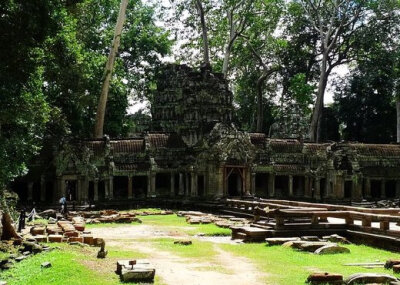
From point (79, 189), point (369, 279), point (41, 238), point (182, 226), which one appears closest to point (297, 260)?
point (369, 279)

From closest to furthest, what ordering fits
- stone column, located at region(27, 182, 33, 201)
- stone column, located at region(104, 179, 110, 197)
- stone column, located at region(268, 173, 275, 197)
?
stone column, located at region(27, 182, 33, 201) → stone column, located at region(104, 179, 110, 197) → stone column, located at region(268, 173, 275, 197)

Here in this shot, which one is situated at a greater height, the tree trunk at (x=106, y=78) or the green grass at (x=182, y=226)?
the tree trunk at (x=106, y=78)

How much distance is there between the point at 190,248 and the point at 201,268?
3.76 meters

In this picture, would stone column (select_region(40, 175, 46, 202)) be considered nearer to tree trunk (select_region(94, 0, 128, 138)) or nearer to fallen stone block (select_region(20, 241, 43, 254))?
tree trunk (select_region(94, 0, 128, 138))

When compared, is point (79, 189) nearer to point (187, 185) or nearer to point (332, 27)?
point (187, 185)

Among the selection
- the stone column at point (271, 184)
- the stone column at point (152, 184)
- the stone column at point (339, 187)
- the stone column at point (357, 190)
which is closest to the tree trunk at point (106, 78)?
the stone column at point (152, 184)

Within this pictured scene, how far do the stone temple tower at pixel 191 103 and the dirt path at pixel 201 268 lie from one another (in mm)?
24018

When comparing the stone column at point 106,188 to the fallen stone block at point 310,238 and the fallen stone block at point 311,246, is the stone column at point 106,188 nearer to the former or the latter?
the fallen stone block at point 310,238

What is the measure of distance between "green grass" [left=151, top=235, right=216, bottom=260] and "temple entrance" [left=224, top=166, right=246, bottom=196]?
65.5 feet

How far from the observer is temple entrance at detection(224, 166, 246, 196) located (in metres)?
39.3

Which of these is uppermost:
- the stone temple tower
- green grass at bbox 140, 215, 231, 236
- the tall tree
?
the tall tree

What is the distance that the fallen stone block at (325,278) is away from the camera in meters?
10.8

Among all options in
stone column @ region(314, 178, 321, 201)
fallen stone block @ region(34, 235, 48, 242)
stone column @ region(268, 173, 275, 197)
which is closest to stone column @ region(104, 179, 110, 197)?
stone column @ region(268, 173, 275, 197)

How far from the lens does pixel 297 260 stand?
557 inches
